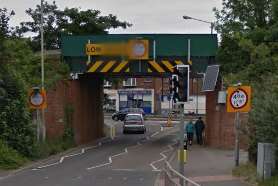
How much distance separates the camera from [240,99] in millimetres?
22422

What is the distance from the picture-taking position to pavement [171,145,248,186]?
21.3 m

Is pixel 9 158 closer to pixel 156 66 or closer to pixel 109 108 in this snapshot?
pixel 156 66

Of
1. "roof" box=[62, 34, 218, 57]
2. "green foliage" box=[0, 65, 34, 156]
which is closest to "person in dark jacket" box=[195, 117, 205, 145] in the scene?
"roof" box=[62, 34, 218, 57]

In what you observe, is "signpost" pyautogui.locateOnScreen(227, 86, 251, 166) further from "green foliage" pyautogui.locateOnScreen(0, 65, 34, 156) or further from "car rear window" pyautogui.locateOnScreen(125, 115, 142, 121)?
"car rear window" pyautogui.locateOnScreen(125, 115, 142, 121)

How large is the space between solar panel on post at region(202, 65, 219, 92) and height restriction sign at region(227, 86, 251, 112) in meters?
17.2

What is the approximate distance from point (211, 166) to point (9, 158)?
8.25 m

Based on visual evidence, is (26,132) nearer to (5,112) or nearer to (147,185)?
(5,112)

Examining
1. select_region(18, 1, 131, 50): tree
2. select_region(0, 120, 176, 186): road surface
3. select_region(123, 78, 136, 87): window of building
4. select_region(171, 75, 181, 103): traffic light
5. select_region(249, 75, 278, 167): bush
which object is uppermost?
select_region(18, 1, 131, 50): tree

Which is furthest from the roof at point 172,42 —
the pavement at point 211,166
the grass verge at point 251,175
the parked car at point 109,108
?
the parked car at point 109,108

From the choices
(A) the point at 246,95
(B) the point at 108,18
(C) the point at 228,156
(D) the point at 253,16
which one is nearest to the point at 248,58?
(D) the point at 253,16

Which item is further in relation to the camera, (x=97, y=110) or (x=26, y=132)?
(x=97, y=110)

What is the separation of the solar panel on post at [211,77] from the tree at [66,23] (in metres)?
27.7

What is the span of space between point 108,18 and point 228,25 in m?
20.9

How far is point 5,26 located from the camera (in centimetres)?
3466
